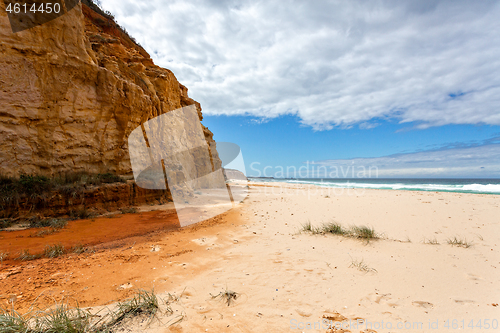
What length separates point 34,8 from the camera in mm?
8531

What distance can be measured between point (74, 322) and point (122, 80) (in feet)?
40.1

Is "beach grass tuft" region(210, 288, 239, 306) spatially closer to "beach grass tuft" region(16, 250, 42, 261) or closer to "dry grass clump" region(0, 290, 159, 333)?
"dry grass clump" region(0, 290, 159, 333)

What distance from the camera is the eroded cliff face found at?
782 centimetres

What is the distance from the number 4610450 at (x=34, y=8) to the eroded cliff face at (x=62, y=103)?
0.92 feet

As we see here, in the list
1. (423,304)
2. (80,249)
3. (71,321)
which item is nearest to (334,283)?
(423,304)

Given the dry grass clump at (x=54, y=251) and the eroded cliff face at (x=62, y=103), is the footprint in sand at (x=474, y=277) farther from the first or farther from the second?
the eroded cliff face at (x=62, y=103)

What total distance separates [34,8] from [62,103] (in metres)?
4.01

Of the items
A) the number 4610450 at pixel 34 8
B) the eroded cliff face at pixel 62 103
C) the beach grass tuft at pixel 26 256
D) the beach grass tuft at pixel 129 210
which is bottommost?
the beach grass tuft at pixel 26 256

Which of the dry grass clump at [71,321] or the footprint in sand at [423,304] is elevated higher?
the dry grass clump at [71,321]

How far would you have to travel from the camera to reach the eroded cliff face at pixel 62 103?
25.6 feet

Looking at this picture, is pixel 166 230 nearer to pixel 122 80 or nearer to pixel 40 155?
pixel 40 155

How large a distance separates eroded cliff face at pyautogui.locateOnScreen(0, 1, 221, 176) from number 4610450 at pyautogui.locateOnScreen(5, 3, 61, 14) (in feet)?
0.92

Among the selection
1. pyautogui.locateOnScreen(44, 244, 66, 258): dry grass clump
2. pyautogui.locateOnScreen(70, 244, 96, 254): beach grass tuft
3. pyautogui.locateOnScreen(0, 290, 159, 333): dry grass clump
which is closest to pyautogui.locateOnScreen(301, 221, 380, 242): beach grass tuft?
pyautogui.locateOnScreen(0, 290, 159, 333): dry grass clump

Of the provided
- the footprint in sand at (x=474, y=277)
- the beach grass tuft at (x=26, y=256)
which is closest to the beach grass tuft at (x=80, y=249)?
the beach grass tuft at (x=26, y=256)
